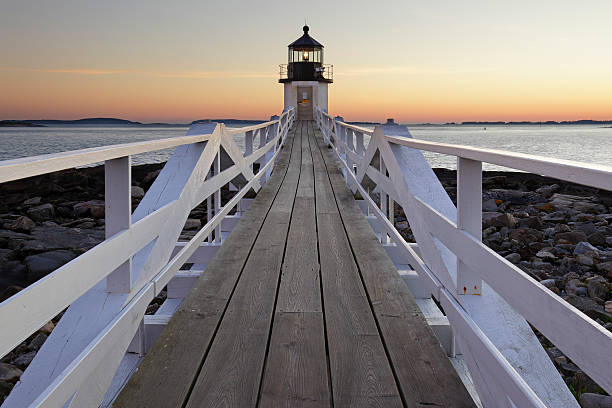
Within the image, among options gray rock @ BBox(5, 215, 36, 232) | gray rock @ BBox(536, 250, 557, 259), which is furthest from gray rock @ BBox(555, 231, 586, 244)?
gray rock @ BBox(5, 215, 36, 232)

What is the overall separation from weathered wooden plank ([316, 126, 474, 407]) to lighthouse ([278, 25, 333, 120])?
25.0 m

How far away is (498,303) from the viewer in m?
1.86

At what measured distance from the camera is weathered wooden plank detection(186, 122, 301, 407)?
6.02 feet

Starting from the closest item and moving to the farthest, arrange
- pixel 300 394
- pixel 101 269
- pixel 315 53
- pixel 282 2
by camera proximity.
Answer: pixel 101 269, pixel 300 394, pixel 282 2, pixel 315 53

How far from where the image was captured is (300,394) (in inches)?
72.6

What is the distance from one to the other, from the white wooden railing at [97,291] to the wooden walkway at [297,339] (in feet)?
0.79

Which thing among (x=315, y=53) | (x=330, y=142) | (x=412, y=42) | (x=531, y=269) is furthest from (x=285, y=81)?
(x=531, y=269)

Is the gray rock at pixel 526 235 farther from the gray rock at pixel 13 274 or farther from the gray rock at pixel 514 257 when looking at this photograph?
the gray rock at pixel 13 274

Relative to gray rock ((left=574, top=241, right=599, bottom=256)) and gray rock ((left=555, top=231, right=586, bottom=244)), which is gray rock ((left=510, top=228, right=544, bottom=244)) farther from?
gray rock ((left=574, top=241, right=599, bottom=256))

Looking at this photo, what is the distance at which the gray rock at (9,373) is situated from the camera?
14.0 feet

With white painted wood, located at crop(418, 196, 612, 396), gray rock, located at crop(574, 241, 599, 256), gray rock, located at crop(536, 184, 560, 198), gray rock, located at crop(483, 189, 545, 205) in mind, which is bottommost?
gray rock, located at crop(574, 241, 599, 256)

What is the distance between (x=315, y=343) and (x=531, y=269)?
6.31 m

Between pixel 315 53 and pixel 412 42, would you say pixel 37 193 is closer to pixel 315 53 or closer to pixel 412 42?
pixel 315 53

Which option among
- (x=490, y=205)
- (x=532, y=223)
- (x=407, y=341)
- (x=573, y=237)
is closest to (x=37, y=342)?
(x=407, y=341)
